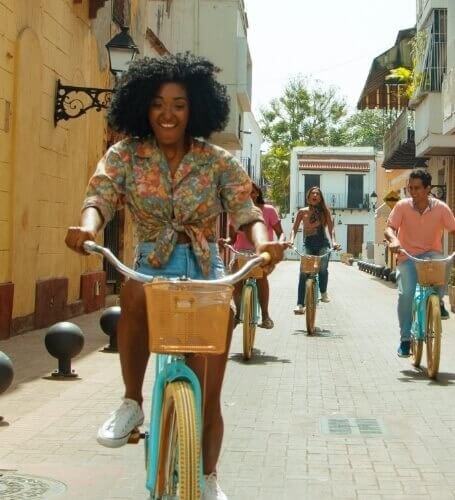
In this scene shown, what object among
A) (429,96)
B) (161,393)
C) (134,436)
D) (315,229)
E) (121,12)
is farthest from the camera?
(429,96)

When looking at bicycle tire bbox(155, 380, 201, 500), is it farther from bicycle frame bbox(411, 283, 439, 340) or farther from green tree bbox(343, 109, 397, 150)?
green tree bbox(343, 109, 397, 150)

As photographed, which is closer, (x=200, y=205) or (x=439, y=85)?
(x=200, y=205)

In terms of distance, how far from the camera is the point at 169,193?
4598mm

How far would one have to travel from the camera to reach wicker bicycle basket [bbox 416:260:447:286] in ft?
30.6

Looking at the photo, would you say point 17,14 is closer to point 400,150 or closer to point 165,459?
point 165,459

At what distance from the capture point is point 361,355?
38.4 feet

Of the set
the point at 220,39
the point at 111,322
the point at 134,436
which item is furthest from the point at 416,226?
the point at 220,39

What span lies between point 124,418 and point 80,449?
217 cm

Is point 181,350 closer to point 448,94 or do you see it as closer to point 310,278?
point 310,278

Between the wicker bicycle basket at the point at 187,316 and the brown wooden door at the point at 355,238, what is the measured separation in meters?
77.4

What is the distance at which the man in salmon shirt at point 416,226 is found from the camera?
9820 millimetres

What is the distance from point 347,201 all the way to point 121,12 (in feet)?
205

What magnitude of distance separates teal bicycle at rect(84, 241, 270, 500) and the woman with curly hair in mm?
382

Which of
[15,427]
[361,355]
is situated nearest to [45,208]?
[361,355]
